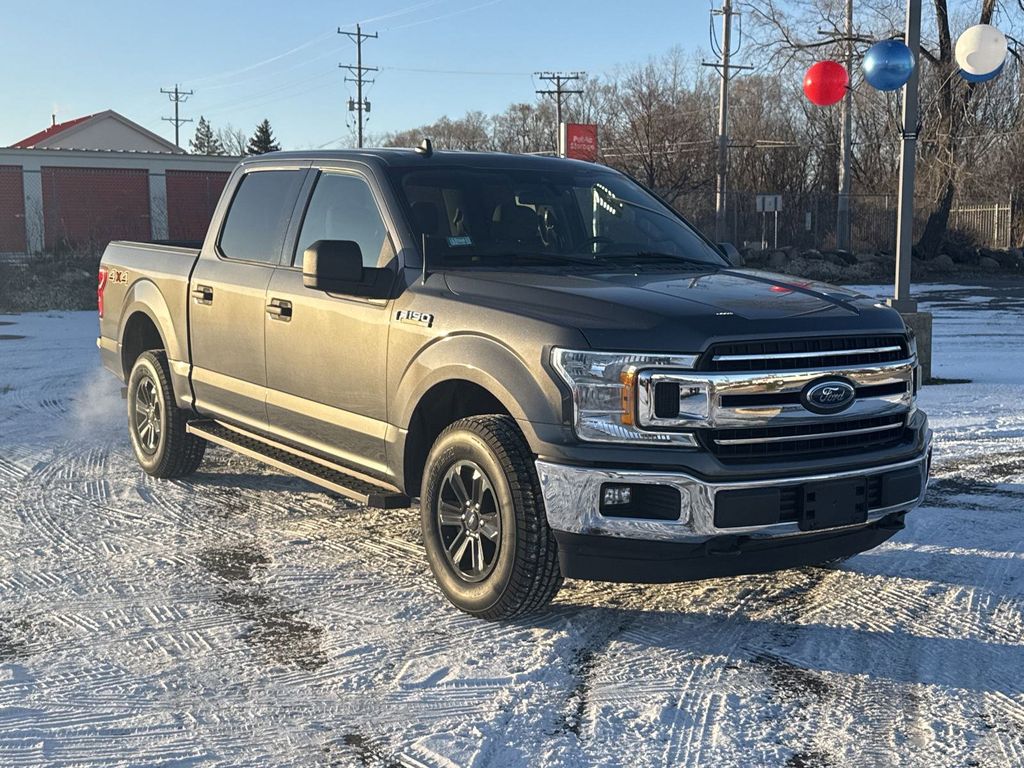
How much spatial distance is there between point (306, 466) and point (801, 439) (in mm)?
2580

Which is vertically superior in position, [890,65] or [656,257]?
[890,65]

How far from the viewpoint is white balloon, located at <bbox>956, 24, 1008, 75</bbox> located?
11.2 meters

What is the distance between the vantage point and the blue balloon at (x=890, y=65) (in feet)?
33.0

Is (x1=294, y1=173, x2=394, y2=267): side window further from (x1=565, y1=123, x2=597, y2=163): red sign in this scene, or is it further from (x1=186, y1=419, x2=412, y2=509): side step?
(x1=565, y1=123, x2=597, y2=163): red sign

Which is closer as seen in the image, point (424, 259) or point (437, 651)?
point (437, 651)

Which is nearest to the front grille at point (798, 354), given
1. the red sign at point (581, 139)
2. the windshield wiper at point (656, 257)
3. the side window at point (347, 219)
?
the windshield wiper at point (656, 257)

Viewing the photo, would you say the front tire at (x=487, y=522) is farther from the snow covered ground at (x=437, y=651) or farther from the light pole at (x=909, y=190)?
the light pole at (x=909, y=190)

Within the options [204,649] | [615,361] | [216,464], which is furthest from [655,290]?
[216,464]

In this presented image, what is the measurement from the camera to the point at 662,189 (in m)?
50.8

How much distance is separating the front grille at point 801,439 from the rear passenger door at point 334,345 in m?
1.64

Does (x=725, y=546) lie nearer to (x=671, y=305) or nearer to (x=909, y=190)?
(x=671, y=305)

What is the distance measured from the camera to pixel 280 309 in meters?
5.68

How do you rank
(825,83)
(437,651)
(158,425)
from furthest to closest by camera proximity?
1. (825,83)
2. (158,425)
3. (437,651)

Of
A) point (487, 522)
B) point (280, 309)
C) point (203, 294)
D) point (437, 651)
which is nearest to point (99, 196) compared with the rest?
point (203, 294)
